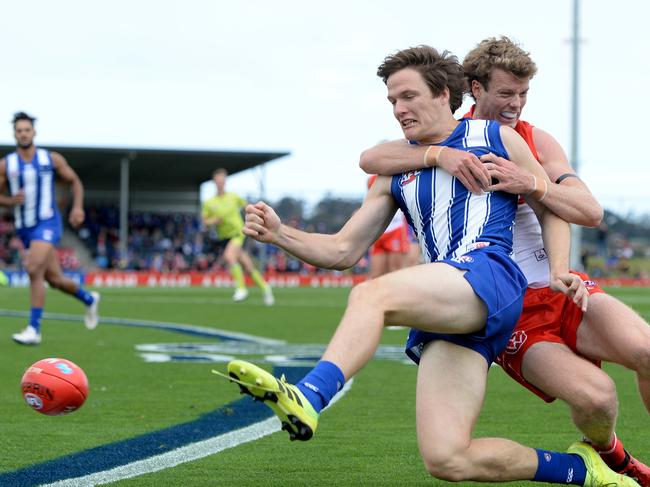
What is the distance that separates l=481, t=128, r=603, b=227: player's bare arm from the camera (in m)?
4.46

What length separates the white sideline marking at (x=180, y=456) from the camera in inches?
185

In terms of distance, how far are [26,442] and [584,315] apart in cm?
300

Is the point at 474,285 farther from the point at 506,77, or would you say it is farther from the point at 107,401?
the point at 107,401

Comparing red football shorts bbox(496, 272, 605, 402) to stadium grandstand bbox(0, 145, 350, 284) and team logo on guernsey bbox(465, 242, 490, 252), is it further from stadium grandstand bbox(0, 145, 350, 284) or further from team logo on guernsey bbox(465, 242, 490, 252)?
stadium grandstand bbox(0, 145, 350, 284)

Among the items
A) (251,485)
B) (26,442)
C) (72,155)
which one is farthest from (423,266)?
(72,155)

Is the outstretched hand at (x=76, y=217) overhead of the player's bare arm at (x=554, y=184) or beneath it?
beneath

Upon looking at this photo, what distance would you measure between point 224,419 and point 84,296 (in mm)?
6534

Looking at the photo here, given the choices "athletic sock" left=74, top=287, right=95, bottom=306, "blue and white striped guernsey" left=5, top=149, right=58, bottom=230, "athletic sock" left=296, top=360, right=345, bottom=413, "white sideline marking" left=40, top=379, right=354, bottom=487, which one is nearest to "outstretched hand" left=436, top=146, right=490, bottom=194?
"athletic sock" left=296, top=360, right=345, bottom=413

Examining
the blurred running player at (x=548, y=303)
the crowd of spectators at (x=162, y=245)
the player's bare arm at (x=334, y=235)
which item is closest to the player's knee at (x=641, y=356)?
the blurred running player at (x=548, y=303)

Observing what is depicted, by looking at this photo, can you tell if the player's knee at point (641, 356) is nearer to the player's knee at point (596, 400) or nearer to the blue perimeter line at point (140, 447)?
the player's knee at point (596, 400)

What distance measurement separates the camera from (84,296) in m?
12.8

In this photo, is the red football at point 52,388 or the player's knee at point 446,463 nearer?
the player's knee at point 446,463

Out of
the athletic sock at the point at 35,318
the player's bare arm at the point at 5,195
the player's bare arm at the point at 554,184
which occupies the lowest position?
the athletic sock at the point at 35,318

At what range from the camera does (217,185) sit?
21.6m
